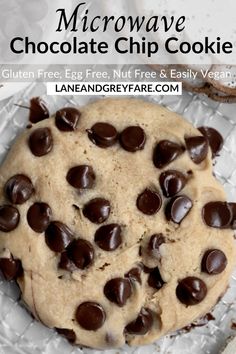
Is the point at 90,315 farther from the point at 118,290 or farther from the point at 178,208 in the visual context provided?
the point at 178,208

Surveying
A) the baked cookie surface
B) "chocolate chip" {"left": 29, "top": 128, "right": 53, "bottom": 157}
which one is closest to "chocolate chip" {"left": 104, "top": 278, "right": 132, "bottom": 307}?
the baked cookie surface

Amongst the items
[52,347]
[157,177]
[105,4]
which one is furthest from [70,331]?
[105,4]

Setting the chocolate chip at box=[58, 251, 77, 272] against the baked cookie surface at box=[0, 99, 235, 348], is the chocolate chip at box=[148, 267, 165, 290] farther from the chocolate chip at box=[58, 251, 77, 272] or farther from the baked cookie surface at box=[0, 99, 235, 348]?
the chocolate chip at box=[58, 251, 77, 272]

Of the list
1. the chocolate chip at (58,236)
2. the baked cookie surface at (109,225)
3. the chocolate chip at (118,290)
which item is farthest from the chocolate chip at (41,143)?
the chocolate chip at (118,290)

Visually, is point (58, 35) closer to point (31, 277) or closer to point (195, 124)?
point (195, 124)

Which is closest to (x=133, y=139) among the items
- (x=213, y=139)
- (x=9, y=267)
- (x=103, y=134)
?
(x=103, y=134)

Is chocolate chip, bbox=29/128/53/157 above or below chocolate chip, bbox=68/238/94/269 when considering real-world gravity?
above

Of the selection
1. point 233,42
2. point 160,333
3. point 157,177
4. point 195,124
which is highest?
point 233,42
